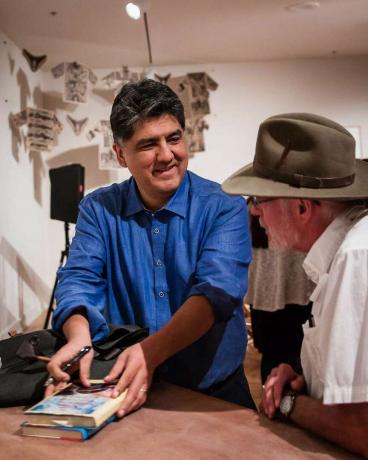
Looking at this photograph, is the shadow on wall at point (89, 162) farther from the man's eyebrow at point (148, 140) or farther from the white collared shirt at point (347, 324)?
the white collared shirt at point (347, 324)

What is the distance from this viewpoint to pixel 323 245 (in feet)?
3.77

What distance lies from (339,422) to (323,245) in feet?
1.20

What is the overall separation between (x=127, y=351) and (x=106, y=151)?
5569 millimetres

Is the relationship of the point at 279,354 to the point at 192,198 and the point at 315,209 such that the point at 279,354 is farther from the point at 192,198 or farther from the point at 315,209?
the point at 315,209

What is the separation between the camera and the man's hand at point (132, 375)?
1.23 m

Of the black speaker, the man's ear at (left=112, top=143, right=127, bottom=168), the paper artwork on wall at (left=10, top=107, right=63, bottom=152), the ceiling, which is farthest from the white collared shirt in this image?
the paper artwork on wall at (left=10, top=107, right=63, bottom=152)

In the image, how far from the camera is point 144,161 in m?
1.61

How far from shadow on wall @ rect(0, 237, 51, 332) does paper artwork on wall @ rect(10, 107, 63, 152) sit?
1254 millimetres

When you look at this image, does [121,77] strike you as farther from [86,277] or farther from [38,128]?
[86,277]

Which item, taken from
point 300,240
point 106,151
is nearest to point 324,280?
point 300,240

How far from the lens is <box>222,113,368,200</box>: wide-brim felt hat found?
1126 mm

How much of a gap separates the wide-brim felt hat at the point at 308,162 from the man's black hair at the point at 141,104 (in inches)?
18.3

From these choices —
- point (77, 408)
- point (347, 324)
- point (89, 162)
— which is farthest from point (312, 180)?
point (89, 162)

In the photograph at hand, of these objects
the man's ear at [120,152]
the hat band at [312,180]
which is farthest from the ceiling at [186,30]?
the hat band at [312,180]
